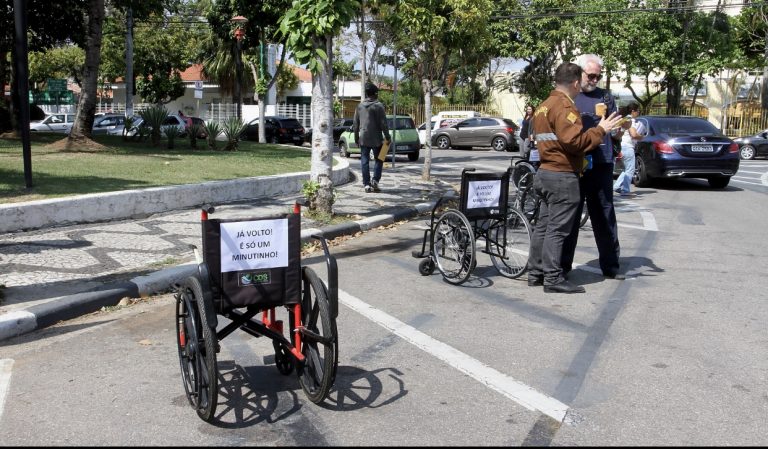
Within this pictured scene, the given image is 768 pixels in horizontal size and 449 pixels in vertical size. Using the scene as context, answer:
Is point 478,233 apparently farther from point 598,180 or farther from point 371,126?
point 371,126

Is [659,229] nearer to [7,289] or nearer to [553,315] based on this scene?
[553,315]

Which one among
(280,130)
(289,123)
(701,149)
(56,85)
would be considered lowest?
(701,149)

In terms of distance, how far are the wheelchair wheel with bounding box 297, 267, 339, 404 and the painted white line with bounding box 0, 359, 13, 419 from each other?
5.48 ft

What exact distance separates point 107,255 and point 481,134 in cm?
2696

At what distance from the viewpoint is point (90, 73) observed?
1803cm

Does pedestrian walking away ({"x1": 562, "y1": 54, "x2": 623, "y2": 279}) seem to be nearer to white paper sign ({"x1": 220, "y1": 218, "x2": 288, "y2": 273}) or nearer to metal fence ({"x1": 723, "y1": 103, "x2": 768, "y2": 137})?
white paper sign ({"x1": 220, "y1": 218, "x2": 288, "y2": 273})

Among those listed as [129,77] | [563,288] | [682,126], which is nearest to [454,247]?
[563,288]

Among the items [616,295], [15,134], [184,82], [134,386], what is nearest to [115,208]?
[134,386]

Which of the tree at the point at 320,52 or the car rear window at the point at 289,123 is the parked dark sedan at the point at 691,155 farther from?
the car rear window at the point at 289,123

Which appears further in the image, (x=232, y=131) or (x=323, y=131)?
(x=232, y=131)

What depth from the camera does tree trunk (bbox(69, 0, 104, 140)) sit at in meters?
17.5

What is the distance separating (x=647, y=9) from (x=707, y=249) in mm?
28878

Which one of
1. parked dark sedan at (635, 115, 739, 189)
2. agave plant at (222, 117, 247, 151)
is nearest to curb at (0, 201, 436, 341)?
parked dark sedan at (635, 115, 739, 189)

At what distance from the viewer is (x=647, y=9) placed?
34844mm
